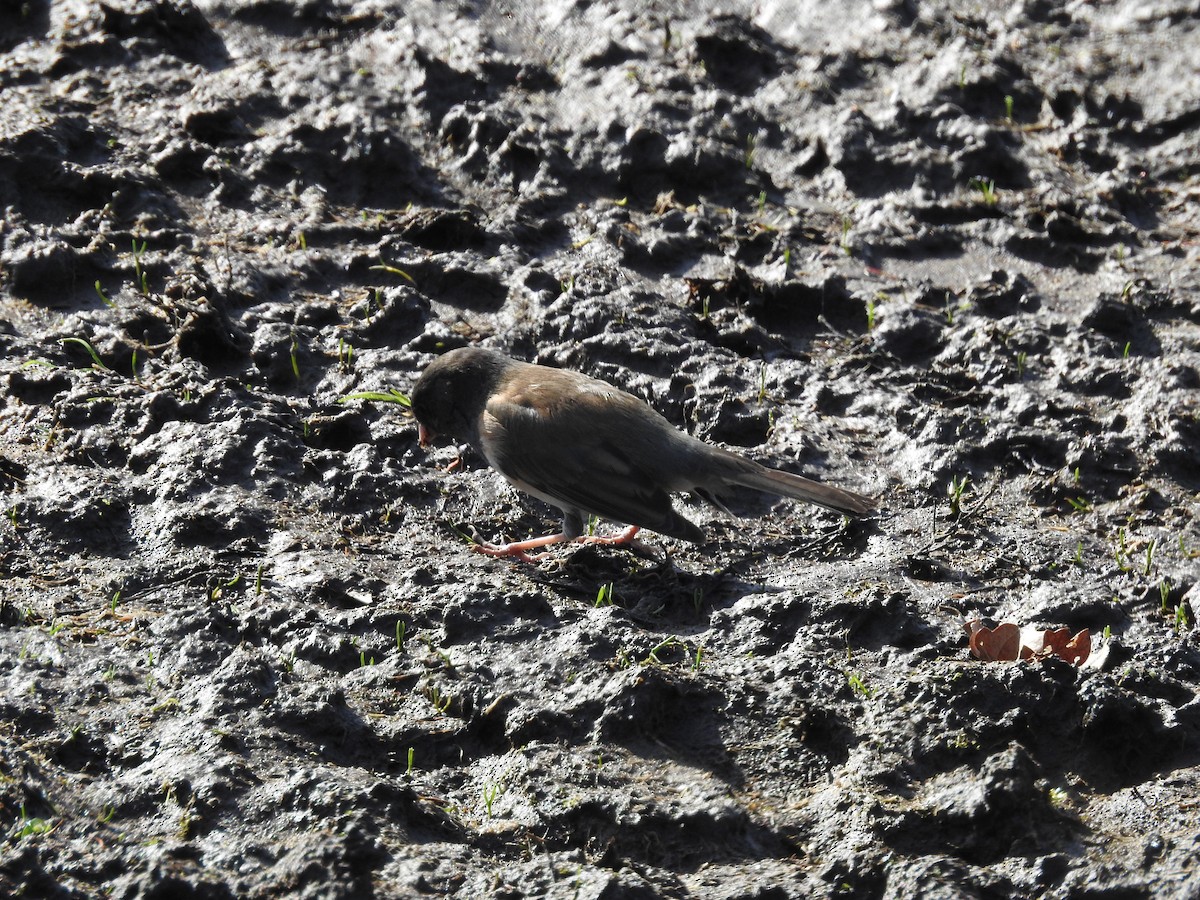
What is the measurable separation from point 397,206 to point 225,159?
1258mm

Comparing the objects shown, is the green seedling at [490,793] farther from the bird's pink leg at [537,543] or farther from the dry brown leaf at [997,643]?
the dry brown leaf at [997,643]

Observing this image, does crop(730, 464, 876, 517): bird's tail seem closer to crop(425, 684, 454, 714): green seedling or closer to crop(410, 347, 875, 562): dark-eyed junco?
crop(410, 347, 875, 562): dark-eyed junco

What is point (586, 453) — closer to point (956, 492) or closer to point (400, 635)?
point (400, 635)

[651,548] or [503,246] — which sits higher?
[503,246]

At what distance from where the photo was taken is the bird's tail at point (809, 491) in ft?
20.1

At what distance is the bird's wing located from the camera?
6207 mm

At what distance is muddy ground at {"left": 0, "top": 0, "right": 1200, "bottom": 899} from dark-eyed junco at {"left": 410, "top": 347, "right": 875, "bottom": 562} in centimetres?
28

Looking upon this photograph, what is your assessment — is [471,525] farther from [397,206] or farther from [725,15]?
[725,15]

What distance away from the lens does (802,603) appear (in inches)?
227

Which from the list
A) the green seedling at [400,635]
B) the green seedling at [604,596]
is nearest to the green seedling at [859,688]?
the green seedling at [604,596]

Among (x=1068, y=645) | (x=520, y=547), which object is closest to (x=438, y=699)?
(x=520, y=547)

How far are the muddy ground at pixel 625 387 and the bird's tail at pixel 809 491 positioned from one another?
330 millimetres

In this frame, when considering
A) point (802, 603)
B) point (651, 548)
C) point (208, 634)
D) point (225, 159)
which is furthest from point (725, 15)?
point (208, 634)

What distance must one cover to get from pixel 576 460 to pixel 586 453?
0.23 feet
